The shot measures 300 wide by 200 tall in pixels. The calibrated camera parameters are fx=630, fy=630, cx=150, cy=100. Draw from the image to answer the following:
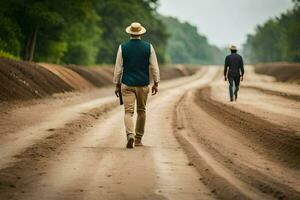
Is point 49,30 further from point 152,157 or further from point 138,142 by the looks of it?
point 152,157

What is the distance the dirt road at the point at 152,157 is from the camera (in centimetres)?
765

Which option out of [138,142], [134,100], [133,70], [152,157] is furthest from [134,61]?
[152,157]

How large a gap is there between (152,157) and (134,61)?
8.11ft

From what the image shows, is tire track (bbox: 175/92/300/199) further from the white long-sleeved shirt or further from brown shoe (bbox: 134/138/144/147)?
the white long-sleeved shirt

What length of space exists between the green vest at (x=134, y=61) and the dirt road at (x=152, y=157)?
123 centimetres

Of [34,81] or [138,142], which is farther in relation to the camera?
[34,81]

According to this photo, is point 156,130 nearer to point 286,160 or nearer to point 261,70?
point 286,160

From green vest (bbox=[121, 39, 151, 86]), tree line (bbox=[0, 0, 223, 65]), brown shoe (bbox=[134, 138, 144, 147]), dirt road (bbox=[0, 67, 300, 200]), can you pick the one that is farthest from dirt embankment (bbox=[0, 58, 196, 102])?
brown shoe (bbox=[134, 138, 144, 147])

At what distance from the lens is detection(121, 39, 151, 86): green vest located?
12.1 meters

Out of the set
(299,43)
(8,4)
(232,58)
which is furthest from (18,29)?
(299,43)

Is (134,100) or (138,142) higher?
(134,100)

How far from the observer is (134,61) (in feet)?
39.8

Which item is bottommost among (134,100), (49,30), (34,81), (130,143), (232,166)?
(232,166)

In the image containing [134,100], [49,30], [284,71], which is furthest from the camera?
[284,71]
